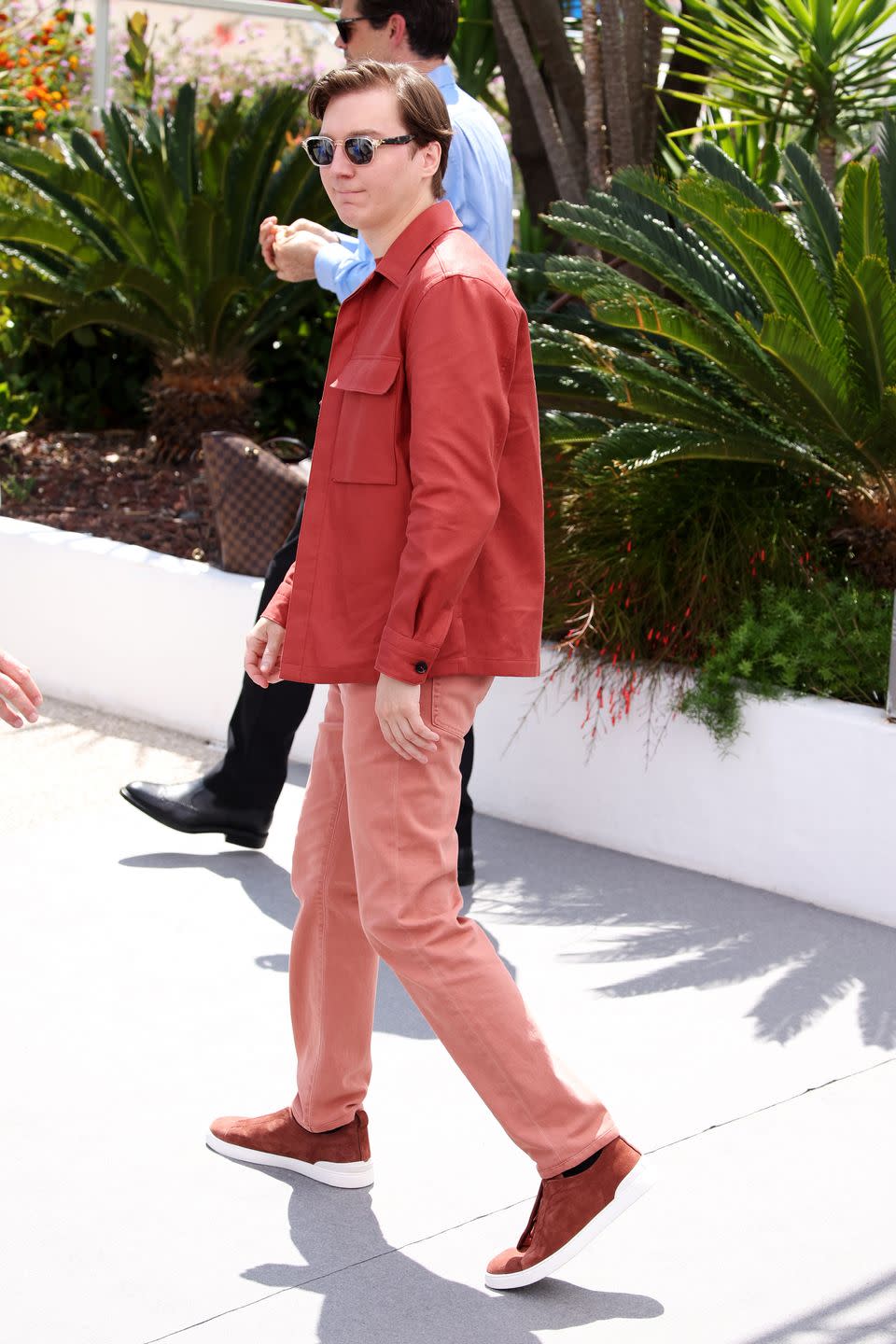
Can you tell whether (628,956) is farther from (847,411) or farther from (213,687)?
(213,687)

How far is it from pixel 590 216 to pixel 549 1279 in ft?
11.5

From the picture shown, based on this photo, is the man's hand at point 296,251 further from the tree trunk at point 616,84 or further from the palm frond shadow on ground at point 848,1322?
the tree trunk at point 616,84

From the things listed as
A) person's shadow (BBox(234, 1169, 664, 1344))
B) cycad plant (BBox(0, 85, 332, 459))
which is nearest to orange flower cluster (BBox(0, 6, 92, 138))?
cycad plant (BBox(0, 85, 332, 459))

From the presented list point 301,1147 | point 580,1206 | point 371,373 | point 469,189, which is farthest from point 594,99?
point 580,1206

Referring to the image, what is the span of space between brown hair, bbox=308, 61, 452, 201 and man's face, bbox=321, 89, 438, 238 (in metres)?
0.01

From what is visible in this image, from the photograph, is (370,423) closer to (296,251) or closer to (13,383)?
(296,251)

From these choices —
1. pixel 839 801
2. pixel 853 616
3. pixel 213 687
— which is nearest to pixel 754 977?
pixel 839 801

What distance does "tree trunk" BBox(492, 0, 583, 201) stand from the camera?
707cm

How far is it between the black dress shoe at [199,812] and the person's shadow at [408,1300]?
1800 mm

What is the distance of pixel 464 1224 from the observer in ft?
9.19

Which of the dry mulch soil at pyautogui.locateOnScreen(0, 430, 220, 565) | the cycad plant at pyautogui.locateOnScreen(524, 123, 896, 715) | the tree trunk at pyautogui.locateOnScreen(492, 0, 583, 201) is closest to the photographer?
the cycad plant at pyautogui.locateOnScreen(524, 123, 896, 715)

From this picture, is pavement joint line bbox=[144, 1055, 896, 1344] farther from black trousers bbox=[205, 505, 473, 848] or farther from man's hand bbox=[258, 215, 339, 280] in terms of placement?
man's hand bbox=[258, 215, 339, 280]

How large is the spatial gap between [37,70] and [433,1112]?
855cm

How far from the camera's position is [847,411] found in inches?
184
